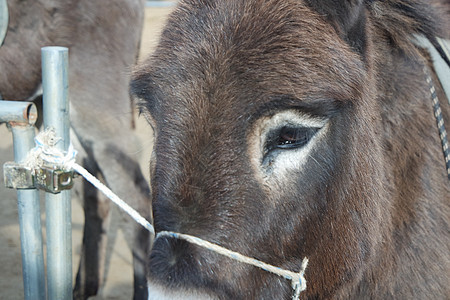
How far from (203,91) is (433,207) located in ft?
3.22

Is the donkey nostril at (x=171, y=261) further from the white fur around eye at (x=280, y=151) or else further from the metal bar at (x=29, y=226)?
the metal bar at (x=29, y=226)

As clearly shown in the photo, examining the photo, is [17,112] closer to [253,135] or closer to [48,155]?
[48,155]

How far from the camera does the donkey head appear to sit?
1.35 metres

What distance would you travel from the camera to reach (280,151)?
140cm

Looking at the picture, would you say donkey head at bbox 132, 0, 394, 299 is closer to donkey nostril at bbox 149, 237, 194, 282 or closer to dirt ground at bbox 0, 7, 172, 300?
donkey nostril at bbox 149, 237, 194, 282

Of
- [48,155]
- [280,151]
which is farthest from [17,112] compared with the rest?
[280,151]

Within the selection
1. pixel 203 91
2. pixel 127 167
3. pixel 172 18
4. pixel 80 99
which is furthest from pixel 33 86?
pixel 203 91

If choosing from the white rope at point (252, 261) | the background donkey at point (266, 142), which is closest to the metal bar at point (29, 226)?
the background donkey at point (266, 142)

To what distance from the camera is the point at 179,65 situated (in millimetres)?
1439

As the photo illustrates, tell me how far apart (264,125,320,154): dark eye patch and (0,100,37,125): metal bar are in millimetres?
893

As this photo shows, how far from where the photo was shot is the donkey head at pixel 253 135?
1.35 m

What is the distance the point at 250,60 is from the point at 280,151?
259 millimetres

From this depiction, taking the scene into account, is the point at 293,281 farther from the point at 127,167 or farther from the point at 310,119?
the point at 127,167

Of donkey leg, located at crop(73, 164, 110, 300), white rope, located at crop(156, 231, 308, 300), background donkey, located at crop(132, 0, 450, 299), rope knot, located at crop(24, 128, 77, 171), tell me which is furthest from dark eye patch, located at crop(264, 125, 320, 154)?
donkey leg, located at crop(73, 164, 110, 300)
